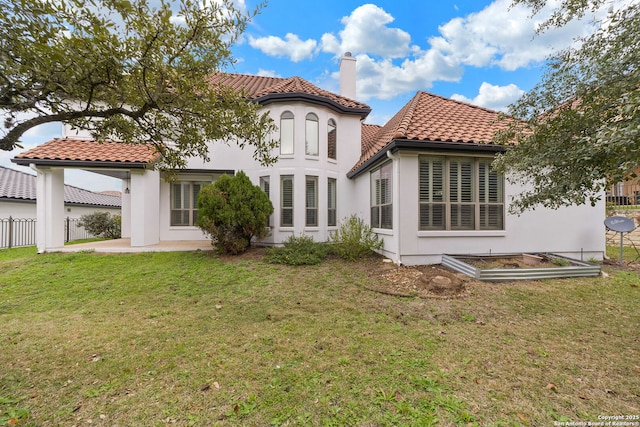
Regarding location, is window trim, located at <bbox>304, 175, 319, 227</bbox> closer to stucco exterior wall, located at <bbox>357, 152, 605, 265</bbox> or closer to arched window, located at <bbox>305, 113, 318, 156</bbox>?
arched window, located at <bbox>305, 113, 318, 156</bbox>

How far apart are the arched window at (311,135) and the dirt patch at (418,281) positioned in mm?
5427

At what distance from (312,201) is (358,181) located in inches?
83.5

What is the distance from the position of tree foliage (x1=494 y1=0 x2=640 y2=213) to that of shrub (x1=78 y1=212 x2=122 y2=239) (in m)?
18.8

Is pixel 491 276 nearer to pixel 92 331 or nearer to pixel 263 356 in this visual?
pixel 263 356

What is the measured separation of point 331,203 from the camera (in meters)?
11.6

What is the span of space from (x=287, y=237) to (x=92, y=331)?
6.82 meters

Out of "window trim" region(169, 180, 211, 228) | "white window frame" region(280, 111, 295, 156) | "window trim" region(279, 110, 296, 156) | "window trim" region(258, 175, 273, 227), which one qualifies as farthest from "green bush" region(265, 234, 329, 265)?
"window trim" region(169, 180, 211, 228)

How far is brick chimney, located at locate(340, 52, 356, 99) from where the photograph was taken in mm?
13477

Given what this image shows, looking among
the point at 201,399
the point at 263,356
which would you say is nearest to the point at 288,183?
the point at 263,356

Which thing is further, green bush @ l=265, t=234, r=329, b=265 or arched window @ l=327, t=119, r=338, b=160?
arched window @ l=327, t=119, r=338, b=160

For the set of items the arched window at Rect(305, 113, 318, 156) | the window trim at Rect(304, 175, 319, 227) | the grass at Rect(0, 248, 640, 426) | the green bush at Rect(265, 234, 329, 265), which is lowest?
the grass at Rect(0, 248, 640, 426)

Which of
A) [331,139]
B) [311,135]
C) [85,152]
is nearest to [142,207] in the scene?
[85,152]

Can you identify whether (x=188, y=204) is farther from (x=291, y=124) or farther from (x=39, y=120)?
(x=39, y=120)

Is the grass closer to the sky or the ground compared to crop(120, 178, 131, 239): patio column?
closer to the ground
